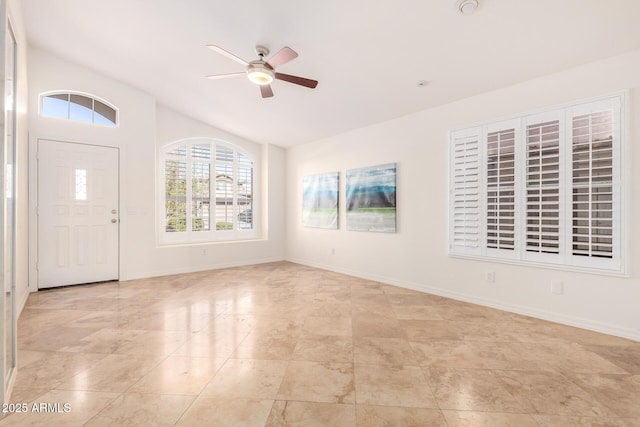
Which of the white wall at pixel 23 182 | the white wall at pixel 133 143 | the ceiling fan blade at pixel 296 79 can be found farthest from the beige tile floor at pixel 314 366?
the ceiling fan blade at pixel 296 79

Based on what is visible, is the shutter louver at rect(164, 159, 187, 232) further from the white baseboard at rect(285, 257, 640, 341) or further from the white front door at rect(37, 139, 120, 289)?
the white baseboard at rect(285, 257, 640, 341)

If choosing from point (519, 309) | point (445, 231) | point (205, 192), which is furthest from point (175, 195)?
point (519, 309)

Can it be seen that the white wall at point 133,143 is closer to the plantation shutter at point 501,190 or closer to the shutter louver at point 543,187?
the plantation shutter at point 501,190

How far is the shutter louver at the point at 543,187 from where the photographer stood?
309cm

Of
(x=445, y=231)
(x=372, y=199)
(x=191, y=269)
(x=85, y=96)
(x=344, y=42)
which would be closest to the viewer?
(x=344, y=42)

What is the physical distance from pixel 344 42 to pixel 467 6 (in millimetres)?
1155

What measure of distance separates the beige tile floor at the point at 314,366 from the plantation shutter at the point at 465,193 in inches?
32.6

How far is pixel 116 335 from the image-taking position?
2.69 m

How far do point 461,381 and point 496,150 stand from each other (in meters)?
2.72

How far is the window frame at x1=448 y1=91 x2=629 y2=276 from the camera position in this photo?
2.72 meters

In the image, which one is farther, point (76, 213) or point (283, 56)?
point (76, 213)

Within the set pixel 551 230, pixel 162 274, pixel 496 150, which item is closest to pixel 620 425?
pixel 551 230

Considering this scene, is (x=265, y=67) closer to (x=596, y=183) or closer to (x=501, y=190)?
(x=501, y=190)

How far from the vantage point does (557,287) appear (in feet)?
10.1
